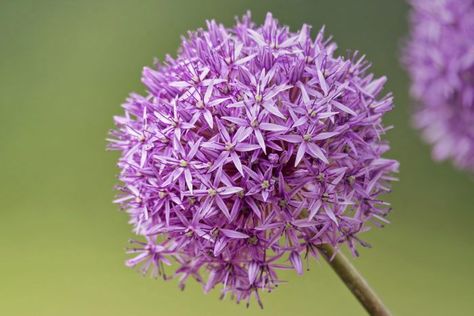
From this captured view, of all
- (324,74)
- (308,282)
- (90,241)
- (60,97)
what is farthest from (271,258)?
(60,97)

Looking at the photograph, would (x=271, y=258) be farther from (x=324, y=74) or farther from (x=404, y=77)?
(x=404, y=77)

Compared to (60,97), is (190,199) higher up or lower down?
lower down

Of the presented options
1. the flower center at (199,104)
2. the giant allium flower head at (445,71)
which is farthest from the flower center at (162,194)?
the giant allium flower head at (445,71)

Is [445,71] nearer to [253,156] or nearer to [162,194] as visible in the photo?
[253,156]

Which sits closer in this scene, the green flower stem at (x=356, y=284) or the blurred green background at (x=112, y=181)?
the green flower stem at (x=356, y=284)

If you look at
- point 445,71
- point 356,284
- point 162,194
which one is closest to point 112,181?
point 445,71

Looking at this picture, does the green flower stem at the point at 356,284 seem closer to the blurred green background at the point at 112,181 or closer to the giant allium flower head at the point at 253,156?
the giant allium flower head at the point at 253,156
